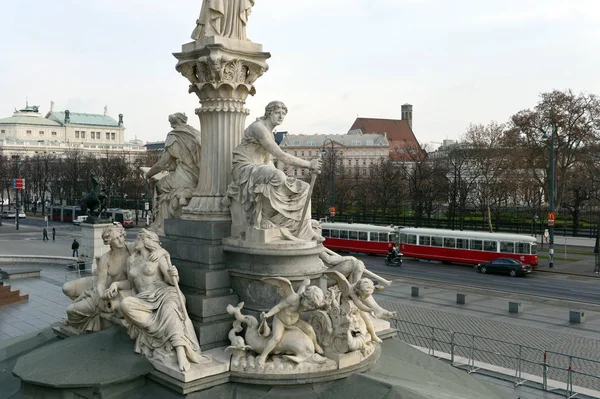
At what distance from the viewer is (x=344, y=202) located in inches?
2458

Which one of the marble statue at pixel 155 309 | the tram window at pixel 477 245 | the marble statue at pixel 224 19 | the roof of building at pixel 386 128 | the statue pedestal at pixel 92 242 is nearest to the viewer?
the marble statue at pixel 155 309

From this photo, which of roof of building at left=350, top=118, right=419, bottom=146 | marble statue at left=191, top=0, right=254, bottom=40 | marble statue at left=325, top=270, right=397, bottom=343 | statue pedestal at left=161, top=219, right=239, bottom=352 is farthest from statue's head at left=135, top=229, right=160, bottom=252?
roof of building at left=350, top=118, right=419, bottom=146

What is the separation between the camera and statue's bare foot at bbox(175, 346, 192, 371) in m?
7.46

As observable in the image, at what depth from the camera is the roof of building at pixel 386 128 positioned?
121 metres

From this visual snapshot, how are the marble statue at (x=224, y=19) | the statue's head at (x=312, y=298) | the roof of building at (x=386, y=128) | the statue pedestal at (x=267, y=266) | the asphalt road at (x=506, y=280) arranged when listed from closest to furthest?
the statue's head at (x=312, y=298) < the statue pedestal at (x=267, y=266) < the marble statue at (x=224, y=19) < the asphalt road at (x=506, y=280) < the roof of building at (x=386, y=128)

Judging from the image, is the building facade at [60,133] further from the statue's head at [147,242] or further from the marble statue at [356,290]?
the marble statue at [356,290]

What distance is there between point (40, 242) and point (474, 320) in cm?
3559

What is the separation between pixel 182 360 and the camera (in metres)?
7.55

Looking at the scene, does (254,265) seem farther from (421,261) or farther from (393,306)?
(421,261)

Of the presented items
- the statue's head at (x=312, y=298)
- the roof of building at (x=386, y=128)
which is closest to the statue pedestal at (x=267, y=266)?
the statue's head at (x=312, y=298)

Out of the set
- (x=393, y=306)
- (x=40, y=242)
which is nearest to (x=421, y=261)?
(x=393, y=306)

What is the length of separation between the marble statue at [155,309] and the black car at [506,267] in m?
26.6

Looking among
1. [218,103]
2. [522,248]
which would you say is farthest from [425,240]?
[218,103]

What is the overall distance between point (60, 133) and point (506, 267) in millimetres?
129324
